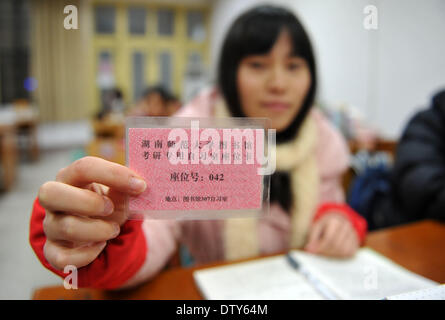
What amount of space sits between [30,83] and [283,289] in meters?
0.42

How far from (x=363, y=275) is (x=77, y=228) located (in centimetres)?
38

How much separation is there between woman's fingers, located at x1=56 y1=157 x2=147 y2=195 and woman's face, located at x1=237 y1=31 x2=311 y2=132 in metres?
0.16

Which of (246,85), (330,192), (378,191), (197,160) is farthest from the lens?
(378,191)

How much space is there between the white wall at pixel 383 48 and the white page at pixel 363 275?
0.89ft

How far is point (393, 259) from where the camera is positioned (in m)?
0.49

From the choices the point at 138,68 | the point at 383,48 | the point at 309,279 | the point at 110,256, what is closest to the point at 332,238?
the point at 309,279

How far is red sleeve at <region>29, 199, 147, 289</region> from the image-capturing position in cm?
25

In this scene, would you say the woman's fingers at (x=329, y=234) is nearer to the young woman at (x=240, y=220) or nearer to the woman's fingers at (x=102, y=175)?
the young woman at (x=240, y=220)

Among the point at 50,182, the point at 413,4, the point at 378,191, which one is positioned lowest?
the point at 378,191

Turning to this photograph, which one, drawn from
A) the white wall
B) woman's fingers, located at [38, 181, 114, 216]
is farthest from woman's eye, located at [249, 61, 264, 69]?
woman's fingers, located at [38, 181, 114, 216]

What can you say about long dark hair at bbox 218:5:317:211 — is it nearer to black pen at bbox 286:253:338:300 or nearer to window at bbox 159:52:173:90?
black pen at bbox 286:253:338:300
